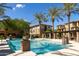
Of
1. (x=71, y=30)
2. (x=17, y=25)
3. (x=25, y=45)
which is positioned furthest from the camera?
(x=25, y=45)

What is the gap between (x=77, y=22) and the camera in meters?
5.52

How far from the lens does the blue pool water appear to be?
18.6 ft

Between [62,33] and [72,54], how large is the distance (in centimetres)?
61

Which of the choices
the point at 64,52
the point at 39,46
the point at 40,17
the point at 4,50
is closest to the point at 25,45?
the point at 39,46

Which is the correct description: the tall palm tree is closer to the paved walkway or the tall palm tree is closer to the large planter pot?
the paved walkway

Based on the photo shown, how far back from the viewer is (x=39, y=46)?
5805mm

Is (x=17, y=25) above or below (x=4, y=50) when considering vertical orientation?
above

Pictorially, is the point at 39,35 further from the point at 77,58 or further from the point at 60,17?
the point at 77,58

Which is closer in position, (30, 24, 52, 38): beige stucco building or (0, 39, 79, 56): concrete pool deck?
(0, 39, 79, 56): concrete pool deck

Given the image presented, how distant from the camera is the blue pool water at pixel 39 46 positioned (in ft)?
18.6

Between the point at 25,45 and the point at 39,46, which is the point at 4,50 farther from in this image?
the point at 39,46

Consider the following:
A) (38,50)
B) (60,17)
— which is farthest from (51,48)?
(60,17)

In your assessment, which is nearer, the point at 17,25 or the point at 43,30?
the point at 17,25

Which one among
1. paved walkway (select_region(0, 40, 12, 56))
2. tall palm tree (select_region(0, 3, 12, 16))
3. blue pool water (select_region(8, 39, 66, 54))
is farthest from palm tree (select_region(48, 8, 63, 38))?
paved walkway (select_region(0, 40, 12, 56))
